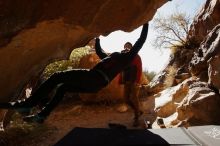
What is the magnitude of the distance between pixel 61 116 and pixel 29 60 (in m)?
7.06

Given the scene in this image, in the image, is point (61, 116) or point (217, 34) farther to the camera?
point (61, 116)

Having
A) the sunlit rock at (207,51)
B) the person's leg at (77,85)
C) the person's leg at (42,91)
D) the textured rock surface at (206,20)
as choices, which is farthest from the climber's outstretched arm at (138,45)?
the textured rock surface at (206,20)

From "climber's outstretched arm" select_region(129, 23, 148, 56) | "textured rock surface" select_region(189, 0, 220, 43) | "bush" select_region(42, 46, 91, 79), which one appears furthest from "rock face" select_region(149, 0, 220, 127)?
"bush" select_region(42, 46, 91, 79)

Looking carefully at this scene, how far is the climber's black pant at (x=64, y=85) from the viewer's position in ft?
18.1

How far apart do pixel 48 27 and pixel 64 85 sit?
101 cm

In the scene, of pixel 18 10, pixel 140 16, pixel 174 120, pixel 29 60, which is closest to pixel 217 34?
pixel 174 120

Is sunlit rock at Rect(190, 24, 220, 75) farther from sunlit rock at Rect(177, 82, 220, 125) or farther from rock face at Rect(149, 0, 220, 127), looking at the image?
sunlit rock at Rect(177, 82, 220, 125)

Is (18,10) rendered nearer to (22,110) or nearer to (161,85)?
(22,110)

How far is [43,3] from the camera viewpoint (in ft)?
18.6

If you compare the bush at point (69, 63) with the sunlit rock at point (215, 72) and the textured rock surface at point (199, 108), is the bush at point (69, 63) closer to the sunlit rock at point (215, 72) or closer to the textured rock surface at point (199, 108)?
the textured rock surface at point (199, 108)

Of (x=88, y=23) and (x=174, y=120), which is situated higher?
(x=88, y=23)

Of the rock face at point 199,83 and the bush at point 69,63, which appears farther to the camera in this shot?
the bush at point 69,63

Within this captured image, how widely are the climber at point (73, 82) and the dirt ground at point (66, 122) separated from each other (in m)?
4.65

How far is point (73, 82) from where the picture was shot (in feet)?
18.6
